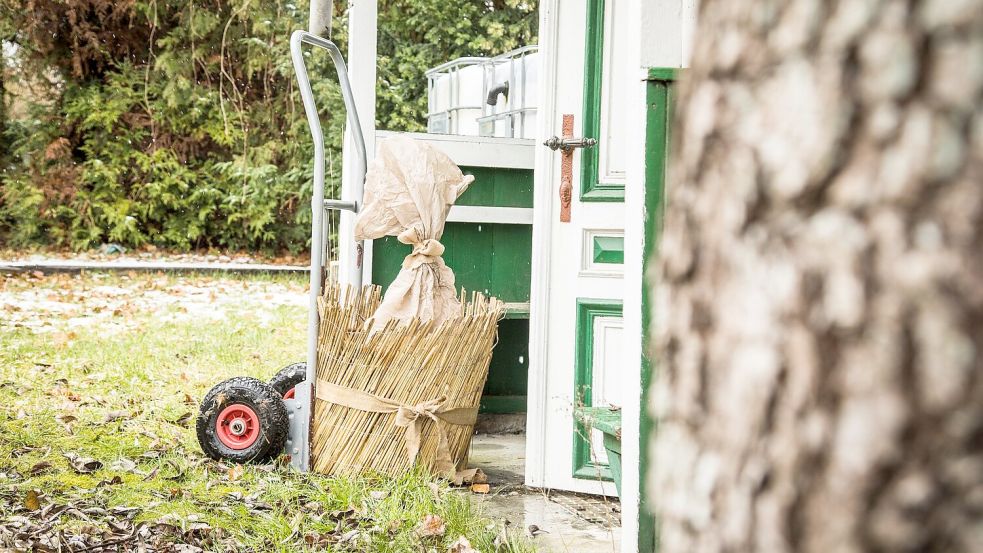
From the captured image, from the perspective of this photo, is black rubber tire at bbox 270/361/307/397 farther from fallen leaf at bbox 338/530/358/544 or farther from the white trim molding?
fallen leaf at bbox 338/530/358/544

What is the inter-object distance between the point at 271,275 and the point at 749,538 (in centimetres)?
1214

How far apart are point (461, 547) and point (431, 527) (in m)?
0.17

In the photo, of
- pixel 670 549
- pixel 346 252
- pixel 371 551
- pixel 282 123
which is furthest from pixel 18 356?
pixel 282 123

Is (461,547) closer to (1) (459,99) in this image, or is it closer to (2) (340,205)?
(2) (340,205)

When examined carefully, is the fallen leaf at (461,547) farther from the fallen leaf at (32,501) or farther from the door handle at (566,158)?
the fallen leaf at (32,501)

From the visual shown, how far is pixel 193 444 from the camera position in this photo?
4.56 metres

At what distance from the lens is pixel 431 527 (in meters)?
3.13

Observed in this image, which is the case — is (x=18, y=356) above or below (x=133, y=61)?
below

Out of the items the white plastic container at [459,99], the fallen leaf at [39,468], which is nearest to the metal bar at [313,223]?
the fallen leaf at [39,468]

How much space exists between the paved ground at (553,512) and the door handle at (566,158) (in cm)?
106

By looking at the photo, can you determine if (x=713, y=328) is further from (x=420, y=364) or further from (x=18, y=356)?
(x=18, y=356)

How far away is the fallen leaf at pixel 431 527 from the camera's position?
3104 millimetres

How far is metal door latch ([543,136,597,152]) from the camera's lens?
3.80 meters

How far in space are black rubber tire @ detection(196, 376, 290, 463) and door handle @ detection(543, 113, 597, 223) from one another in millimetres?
1340
